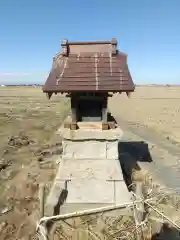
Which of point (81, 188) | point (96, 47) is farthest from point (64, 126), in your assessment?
point (96, 47)

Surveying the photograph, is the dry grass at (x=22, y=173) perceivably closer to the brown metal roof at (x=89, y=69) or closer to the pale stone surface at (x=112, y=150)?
the pale stone surface at (x=112, y=150)

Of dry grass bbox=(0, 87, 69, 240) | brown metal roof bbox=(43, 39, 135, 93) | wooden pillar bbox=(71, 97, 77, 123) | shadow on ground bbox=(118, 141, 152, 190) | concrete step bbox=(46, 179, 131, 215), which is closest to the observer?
brown metal roof bbox=(43, 39, 135, 93)

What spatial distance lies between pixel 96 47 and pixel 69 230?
514 cm

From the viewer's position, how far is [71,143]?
8016 mm

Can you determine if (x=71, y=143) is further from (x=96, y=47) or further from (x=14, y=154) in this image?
(x=14, y=154)

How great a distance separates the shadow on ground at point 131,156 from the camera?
11.3 metres

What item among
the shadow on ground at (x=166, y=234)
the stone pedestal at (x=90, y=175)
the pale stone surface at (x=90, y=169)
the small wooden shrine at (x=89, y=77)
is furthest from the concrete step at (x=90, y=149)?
the shadow on ground at (x=166, y=234)

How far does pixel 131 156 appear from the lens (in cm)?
1395

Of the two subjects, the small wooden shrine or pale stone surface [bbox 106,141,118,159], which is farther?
Result: pale stone surface [bbox 106,141,118,159]

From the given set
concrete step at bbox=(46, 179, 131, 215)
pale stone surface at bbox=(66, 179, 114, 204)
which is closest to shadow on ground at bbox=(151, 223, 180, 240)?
concrete step at bbox=(46, 179, 131, 215)

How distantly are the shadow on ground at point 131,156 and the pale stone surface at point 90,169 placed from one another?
2.48 meters

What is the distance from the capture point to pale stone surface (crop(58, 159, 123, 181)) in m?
8.02

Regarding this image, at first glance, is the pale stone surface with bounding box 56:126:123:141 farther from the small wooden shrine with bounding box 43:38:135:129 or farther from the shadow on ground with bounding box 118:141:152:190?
the shadow on ground with bounding box 118:141:152:190

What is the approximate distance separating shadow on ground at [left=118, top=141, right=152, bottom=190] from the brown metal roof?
15.2 feet
